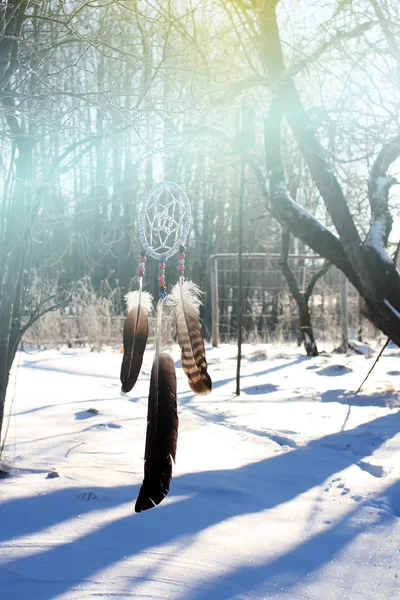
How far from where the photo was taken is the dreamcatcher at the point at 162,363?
102 cm

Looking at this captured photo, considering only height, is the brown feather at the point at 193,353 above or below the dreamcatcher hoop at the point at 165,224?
Result: below

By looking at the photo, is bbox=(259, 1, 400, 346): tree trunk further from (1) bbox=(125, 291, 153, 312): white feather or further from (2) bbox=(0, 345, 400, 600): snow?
(1) bbox=(125, 291, 153, 312): white feather

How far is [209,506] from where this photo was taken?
2.53m

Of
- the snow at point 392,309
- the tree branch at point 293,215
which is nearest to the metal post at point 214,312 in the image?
the tree branch at point 293,215

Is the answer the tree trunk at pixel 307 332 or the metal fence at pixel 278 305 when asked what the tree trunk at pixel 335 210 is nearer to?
the metal fence at pixel 278 305

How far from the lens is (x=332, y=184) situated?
4852mm

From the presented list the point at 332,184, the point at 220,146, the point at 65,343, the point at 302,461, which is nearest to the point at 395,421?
the point at 302,461

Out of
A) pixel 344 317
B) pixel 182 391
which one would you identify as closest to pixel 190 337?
pixel 182 391

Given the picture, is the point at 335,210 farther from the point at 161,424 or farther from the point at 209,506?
the point at 161,424

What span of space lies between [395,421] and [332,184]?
1.95 m

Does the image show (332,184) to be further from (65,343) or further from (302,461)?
(65,343)

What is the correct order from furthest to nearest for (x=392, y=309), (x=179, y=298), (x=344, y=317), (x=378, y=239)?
1. (x=344, y=317)
2. (x=378, y=239)
3. (x=392, y=309)
4. (x=179, y=298)

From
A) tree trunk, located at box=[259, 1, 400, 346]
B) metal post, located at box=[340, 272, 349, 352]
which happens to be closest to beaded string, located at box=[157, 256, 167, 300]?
tree trunk, located at box=[259, 1, 400, 346]

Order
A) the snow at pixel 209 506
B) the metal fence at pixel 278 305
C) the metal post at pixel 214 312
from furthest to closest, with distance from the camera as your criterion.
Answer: the metal fence at pixel 278 305
the metal post at pixel 214 312
the snow at pixel 209 506
